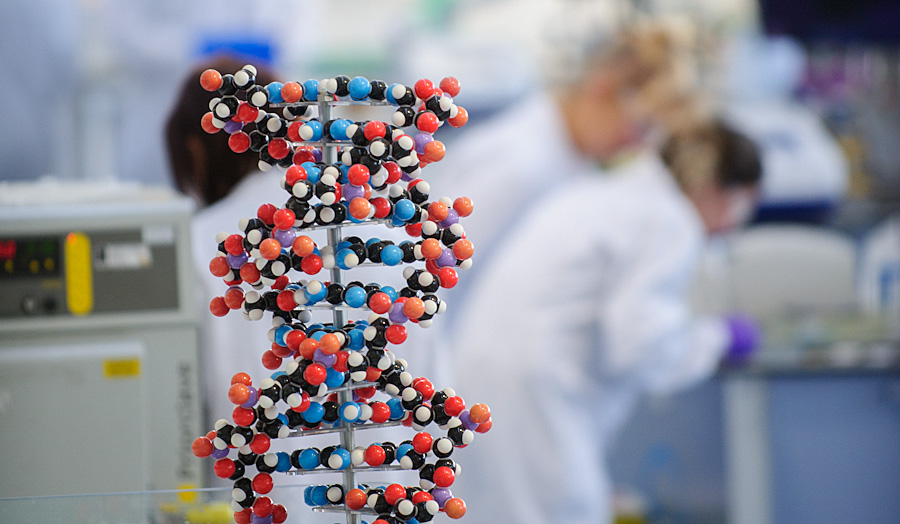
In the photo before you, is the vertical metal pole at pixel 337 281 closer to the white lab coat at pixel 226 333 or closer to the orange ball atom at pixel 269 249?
the orange ball atom at pixel 269 249

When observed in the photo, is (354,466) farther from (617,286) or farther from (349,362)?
(617,286)

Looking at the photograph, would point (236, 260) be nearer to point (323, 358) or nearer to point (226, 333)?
point (323, 358)

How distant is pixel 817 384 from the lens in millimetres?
2324

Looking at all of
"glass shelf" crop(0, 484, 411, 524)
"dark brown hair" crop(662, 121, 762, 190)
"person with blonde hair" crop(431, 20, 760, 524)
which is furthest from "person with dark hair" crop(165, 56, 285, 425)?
"dark brown hair" crop(662, 121, 762, 190)

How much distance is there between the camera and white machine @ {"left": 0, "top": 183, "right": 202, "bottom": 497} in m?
1.03

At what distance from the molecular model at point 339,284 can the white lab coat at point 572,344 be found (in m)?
1.24

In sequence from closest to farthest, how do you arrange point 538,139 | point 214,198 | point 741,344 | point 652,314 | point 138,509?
point 138,509
point 214,198
point 652,314
point 741,344
point 538,139

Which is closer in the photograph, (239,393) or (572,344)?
(239,393)

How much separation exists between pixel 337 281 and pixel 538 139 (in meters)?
1.97

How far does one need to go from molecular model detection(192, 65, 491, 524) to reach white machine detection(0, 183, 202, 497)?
0.36 metres

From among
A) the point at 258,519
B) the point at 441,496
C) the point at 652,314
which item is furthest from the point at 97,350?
the point at 652,314

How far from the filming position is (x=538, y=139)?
2.61 m

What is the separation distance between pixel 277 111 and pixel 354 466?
11.2 inches

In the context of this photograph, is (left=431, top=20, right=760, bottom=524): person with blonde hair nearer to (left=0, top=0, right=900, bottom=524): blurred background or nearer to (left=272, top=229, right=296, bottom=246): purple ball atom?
(left=0, top=0, right=900, bottom=524): blurred background
